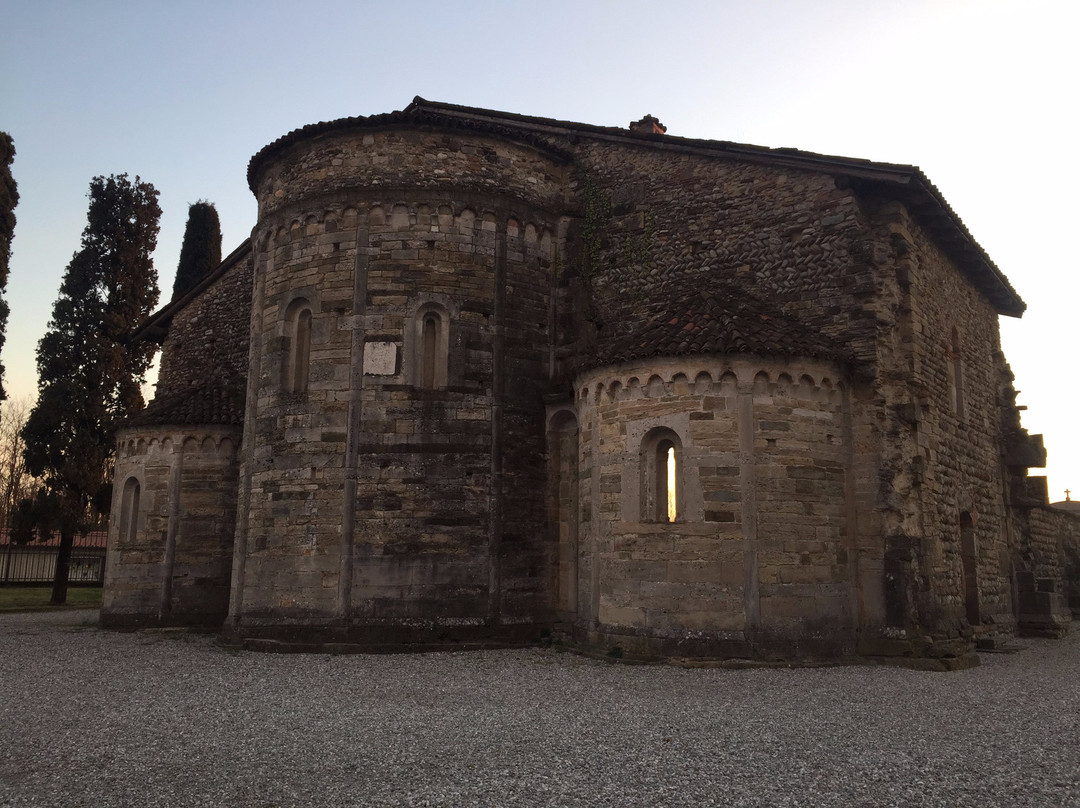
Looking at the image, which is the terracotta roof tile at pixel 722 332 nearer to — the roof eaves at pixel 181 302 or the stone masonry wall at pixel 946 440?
the stone masonry wall at pixel 946 440

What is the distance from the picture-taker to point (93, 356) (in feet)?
83.8

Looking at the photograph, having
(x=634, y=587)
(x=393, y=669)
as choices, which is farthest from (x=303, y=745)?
(x=634, y=587)

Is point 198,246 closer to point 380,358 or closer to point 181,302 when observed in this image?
point 181,302

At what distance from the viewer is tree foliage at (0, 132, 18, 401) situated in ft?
69.2

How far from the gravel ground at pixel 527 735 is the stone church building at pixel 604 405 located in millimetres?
1423

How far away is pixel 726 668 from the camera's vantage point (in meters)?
10.9

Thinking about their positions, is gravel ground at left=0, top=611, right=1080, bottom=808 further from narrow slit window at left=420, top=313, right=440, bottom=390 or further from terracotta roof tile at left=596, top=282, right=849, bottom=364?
narrow slit window at left=420, top=313, right=440, bottom=390

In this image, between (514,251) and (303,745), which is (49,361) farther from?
(303,745)

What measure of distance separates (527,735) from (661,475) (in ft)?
18.5

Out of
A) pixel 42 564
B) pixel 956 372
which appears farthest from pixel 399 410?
pixel 42 564

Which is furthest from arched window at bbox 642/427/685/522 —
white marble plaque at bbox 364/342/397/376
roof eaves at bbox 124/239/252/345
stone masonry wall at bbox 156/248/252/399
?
roof eaves at bbox 124/239/252/345

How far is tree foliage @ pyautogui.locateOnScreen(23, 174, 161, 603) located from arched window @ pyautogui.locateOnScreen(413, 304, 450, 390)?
1526 centimetres

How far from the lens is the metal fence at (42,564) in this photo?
3291 centimetres

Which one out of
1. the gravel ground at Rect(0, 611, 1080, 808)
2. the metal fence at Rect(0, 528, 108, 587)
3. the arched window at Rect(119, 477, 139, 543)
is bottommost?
the gravel ground at Rect(0, 611, 1080, 808)
